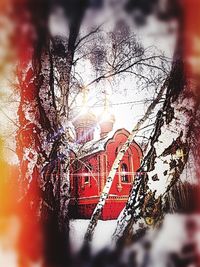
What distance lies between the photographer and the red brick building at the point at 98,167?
2.25 meters

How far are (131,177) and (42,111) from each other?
2.35ft

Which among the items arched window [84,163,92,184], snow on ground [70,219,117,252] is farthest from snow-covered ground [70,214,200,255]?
arched window [84,163,92,184]

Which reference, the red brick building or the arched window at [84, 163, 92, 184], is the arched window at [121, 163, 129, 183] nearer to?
the red brick building

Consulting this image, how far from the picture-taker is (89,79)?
2398mm

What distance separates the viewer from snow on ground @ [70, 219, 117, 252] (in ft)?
7.23

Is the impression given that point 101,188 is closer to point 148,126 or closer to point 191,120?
point 148,126

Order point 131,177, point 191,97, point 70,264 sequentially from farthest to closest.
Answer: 1. point 191,97
2. point 131,177
3. point 70,264

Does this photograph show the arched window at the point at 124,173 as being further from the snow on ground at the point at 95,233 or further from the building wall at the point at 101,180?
the snow on ground at the point at 95,233

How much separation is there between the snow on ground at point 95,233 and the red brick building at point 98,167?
0.14 ft

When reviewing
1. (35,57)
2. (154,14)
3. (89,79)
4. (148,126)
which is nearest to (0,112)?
(35,57)

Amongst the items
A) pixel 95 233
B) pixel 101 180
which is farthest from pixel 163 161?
pixel 95 233

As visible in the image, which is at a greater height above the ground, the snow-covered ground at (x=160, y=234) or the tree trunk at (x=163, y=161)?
the tree trunk at (x=163, y=161)

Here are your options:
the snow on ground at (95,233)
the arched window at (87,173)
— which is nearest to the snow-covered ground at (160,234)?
the snow on ground at (95,233)

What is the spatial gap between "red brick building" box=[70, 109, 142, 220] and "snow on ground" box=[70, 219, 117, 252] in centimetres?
4
